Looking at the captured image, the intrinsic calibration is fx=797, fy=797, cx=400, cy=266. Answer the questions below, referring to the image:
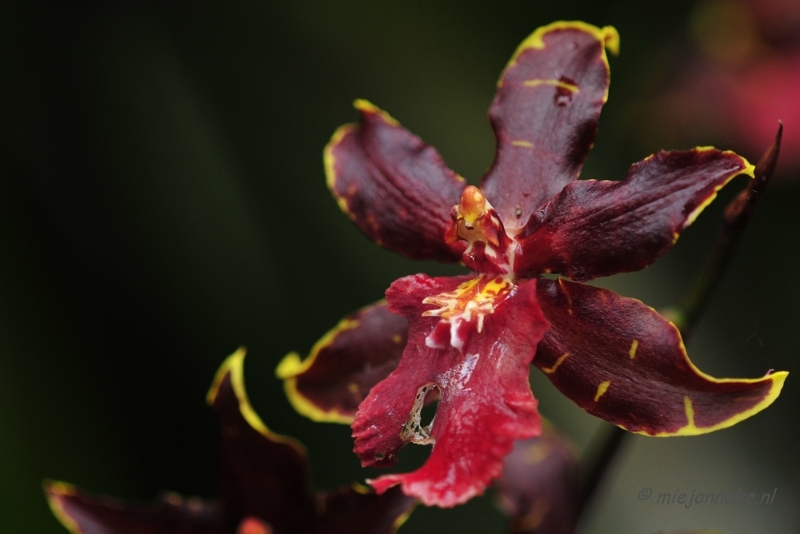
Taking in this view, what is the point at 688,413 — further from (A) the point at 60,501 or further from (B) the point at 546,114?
(A) the point at 60,501

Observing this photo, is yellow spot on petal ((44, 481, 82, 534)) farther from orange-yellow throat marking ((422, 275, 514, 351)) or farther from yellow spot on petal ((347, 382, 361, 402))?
orange-yellow throat marking ((422, 275, 514, 351))

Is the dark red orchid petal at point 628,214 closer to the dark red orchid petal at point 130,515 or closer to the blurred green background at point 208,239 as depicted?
the dark red orchid petal at point 130,515

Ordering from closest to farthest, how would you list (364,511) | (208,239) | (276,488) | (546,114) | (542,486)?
(546,114)
(364,511)
(276,488)
(542,486)
(208,239)

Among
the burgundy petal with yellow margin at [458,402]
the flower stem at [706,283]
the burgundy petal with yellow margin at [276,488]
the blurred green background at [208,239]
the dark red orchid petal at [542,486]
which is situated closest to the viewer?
the burgundy petal with yellow margin at [458,402]

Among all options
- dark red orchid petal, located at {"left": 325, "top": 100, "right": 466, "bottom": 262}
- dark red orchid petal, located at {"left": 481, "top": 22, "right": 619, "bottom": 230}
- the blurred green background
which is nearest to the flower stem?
dark red orchid petal, located at {"left": 481, "top": 22, "right": 619, "bottom": 230}

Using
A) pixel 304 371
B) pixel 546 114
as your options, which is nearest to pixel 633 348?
pixel 546 114

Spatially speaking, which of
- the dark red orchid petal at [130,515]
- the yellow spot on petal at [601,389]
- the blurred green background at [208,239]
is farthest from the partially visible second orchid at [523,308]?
the blurred green background at [208,239]

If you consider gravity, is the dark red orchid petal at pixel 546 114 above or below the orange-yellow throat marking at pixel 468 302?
above

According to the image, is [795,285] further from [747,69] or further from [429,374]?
[429,374]
